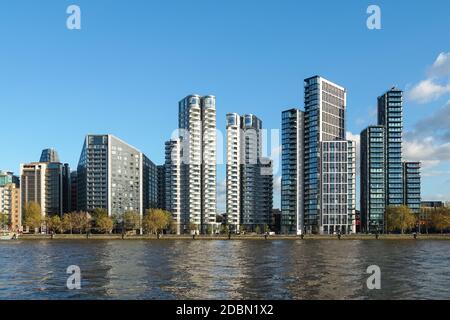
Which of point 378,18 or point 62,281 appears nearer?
point 378,18

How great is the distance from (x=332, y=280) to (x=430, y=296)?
11631 mm

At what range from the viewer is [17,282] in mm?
52562

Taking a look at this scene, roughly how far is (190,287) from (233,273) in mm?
13770

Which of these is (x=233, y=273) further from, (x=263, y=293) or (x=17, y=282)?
(x=17, y=282)

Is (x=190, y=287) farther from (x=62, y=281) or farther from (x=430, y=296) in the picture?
(x=430, y=296)

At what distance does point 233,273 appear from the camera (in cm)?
6041
